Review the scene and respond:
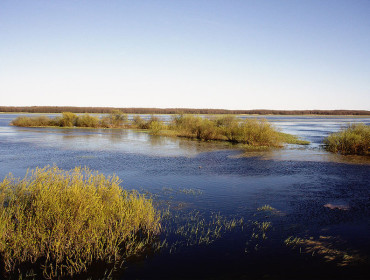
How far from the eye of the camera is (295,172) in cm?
1712

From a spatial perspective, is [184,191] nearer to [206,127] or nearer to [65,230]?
[65,230]

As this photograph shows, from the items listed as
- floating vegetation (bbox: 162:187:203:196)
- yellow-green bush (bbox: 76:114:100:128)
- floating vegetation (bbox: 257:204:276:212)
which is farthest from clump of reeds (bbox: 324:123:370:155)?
yellow-green bush (bbox: 76:114:100:128)

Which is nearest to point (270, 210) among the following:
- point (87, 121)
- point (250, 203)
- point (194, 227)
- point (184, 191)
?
point (250, 203)

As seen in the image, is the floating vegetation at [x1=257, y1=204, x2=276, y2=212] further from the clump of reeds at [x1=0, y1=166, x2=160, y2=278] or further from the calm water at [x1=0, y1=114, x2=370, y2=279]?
the clump of reeds at [x1=0, y1=166, x2=160, y2=278]

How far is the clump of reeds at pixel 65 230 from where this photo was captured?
6406 millimetres

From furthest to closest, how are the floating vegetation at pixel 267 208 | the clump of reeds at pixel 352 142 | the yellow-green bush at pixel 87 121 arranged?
the yellow-green bush at pixel 87 121
the clump of reeds at pixel 352 142
the floating vegetation at pixel 267 208

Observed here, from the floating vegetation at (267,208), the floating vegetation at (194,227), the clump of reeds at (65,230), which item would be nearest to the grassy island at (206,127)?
the floating vegetation at (267,208)

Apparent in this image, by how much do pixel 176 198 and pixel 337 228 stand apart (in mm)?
5925

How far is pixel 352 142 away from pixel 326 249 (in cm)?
1925

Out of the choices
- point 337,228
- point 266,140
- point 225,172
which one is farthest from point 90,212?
point 266,140

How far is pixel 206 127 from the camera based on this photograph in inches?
1398

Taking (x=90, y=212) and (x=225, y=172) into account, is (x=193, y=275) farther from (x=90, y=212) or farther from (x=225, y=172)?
(x=225, y=172)

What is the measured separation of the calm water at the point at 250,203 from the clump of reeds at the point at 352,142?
255 centimetres

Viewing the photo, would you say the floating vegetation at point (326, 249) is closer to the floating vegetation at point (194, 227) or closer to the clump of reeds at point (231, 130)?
the floating vegetation at point (194, 227)
